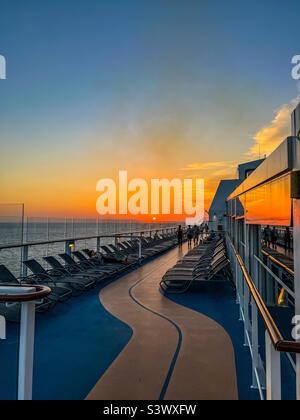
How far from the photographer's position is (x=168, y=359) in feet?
9.46

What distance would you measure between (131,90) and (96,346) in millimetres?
8880

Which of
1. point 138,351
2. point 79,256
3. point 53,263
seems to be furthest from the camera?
point 79,256

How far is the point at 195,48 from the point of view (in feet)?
25.3

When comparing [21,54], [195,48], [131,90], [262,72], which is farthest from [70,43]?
[262,72]

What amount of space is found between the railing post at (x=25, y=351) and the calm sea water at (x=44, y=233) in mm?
2454

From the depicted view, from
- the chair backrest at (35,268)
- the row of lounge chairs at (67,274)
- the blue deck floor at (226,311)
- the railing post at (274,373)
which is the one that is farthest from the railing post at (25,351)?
the chair backrest at (35,268)

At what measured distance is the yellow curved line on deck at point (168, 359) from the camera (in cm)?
231

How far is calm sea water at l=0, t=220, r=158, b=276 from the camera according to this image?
15.5ft

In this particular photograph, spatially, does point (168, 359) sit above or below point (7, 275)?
below

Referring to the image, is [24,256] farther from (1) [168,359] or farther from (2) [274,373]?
(2) [274,373]

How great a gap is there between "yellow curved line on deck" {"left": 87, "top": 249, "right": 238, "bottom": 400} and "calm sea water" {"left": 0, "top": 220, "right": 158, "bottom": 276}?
180 centimetres

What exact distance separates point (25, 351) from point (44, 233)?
23.9 feet

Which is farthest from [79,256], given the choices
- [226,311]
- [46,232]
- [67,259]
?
[226,311]

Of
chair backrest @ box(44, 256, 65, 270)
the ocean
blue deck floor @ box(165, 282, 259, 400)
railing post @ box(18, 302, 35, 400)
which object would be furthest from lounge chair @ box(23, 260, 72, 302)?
railing post @ box(18, 302, 35, 400)
